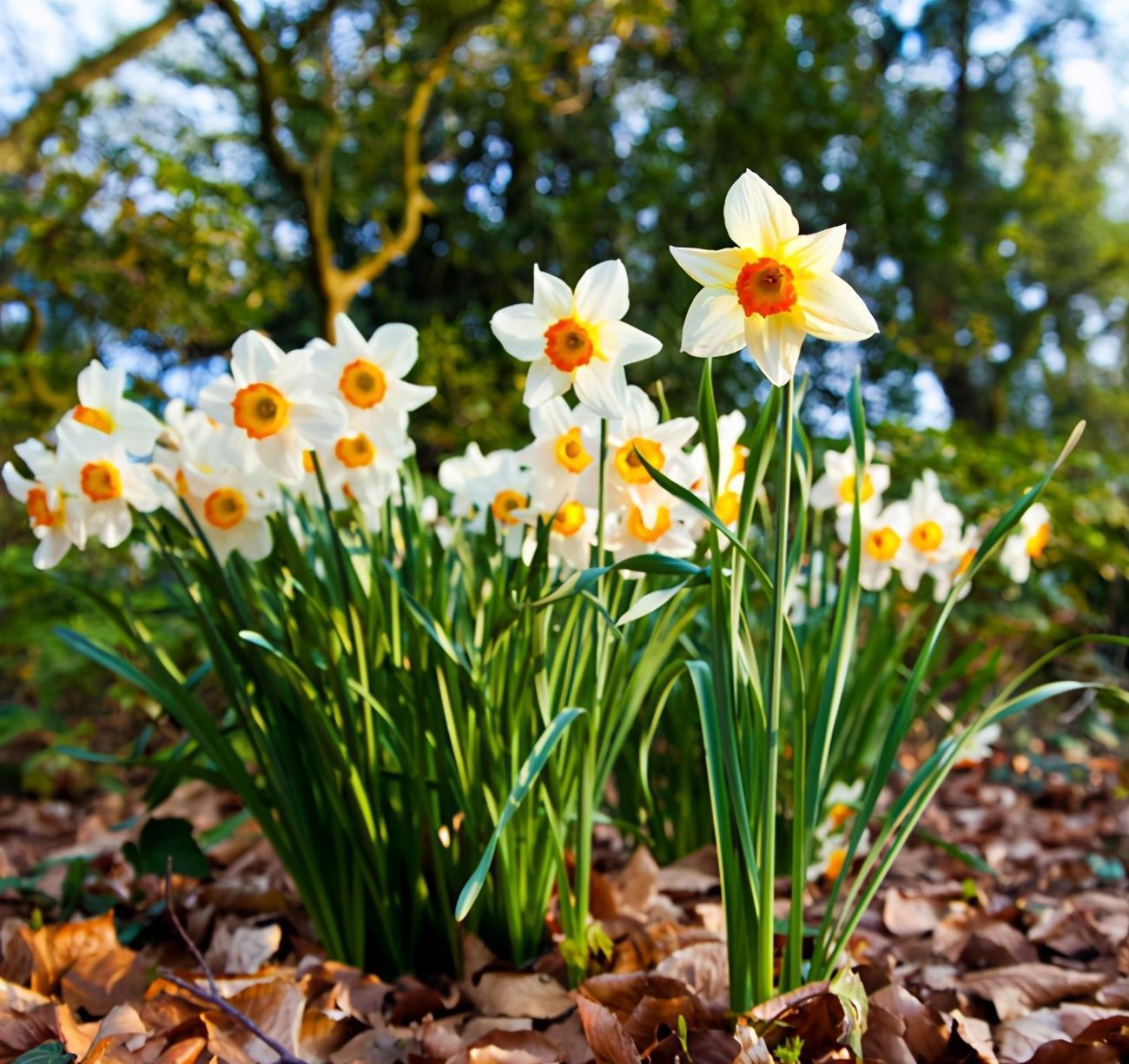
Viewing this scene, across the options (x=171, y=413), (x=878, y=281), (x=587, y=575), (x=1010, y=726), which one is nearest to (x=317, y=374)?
(x=171, y=413)

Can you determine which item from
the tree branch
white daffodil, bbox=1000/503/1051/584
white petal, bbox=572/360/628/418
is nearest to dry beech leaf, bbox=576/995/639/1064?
white petal, bbox=572/360/628/418

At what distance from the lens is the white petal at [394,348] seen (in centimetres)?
121

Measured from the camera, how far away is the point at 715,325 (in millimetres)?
856

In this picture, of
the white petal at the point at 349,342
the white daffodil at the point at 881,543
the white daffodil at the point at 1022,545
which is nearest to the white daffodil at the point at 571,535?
the white petal at the point at 349,342

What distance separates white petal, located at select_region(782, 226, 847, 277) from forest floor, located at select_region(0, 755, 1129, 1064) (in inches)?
26.9

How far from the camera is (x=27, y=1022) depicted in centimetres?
103

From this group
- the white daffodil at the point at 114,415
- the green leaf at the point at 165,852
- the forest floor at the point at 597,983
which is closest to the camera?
the forest floor at the point at 597,983

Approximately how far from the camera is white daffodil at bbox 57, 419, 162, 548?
3.86 feet

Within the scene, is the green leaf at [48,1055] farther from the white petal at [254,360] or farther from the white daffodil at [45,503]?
the white petal at [254,360]

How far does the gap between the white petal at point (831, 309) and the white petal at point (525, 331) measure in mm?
296

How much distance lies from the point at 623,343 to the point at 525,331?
0.36 ft

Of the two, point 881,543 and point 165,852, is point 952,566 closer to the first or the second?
point 881,543

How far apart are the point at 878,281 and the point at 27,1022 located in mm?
4991

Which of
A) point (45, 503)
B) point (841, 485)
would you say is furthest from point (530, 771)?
point (841, 485)
